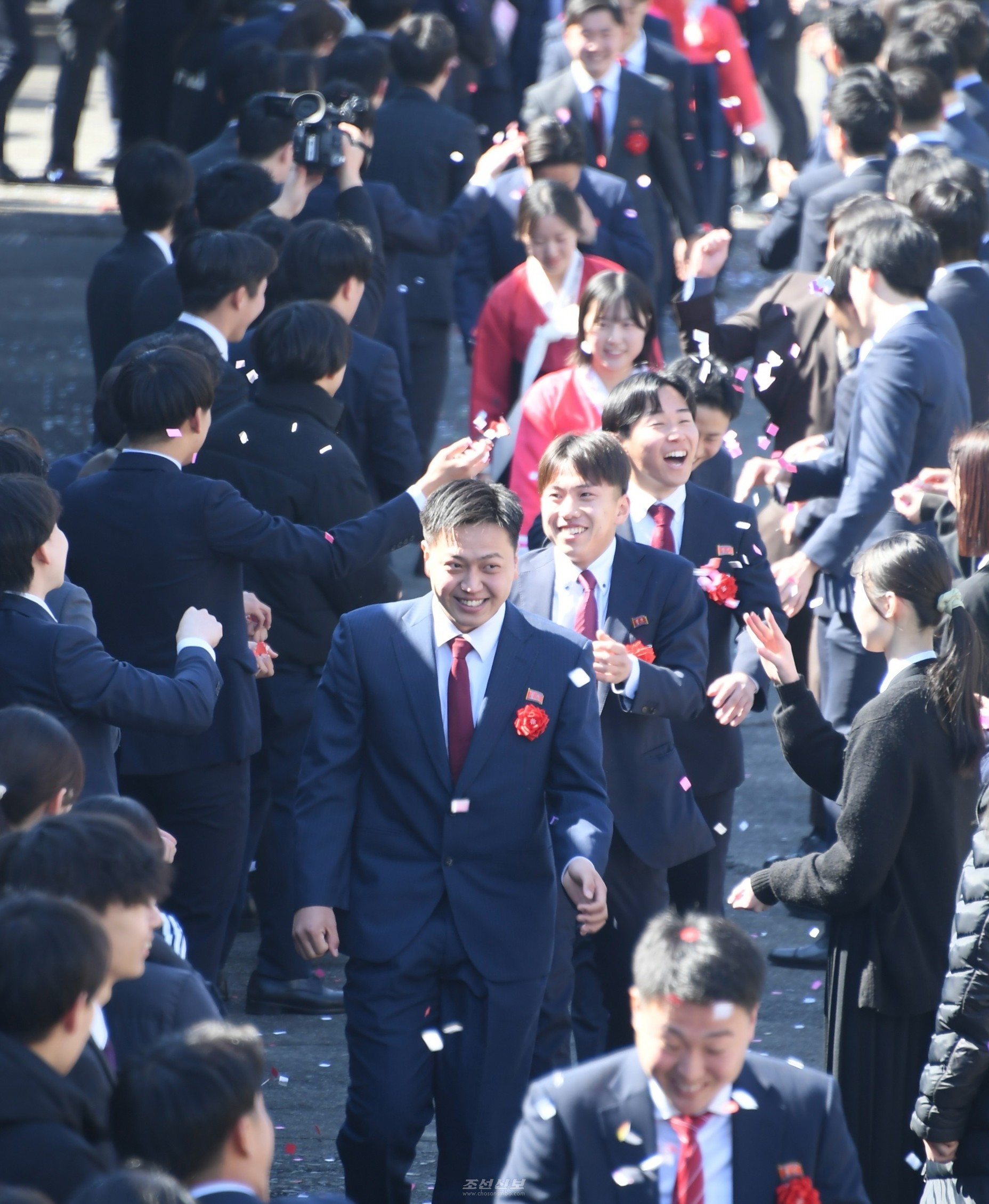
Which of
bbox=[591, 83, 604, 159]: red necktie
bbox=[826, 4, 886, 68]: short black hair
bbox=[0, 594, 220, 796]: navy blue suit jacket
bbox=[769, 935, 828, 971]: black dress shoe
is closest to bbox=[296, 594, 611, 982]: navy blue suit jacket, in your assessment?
bbox=[0, 594, 220, 796]: navy blue suit jacket

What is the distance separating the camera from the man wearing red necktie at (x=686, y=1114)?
9.87 feet

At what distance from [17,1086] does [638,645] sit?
2.45m

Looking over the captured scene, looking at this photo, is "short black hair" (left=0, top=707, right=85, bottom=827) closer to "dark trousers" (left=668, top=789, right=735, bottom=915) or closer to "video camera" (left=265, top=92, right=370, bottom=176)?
"dark trousers" (left=668, top=789, right=735, bottom=915)

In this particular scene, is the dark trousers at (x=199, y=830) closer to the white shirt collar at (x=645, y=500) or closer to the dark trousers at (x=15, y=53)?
the white shirt collar at (x=645, y=500)

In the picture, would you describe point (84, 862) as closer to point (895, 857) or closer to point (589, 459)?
point (895, 857)

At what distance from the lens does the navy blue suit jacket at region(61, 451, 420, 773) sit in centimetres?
484

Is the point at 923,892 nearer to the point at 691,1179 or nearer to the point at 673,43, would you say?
the point at 691,1179

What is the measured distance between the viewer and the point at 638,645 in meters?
4.79

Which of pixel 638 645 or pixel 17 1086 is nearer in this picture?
pixel 17 1086

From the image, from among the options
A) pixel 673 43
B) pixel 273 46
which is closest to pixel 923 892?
pixel 273 46

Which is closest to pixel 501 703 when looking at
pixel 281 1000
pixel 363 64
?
pixel 281 1000

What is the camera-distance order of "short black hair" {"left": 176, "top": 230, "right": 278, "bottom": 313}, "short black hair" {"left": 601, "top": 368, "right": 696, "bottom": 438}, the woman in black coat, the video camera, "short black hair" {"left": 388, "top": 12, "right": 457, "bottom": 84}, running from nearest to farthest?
the woman in black coat
"short black hair" {"left": 601, "top": 368, "right": 696, "bottom": 438}
"short black hair" {"left": 176, "top": 230, "right": 278, "bottom": 313}
the video camera
"short black hair" {"left": 388, "top": 12, "right": 457, "bottom": 84}

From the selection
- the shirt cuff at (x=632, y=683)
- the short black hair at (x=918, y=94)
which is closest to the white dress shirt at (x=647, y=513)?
the shirt cuff at (x=632, y=683)

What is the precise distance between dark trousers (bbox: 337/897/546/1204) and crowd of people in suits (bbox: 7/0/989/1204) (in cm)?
1
